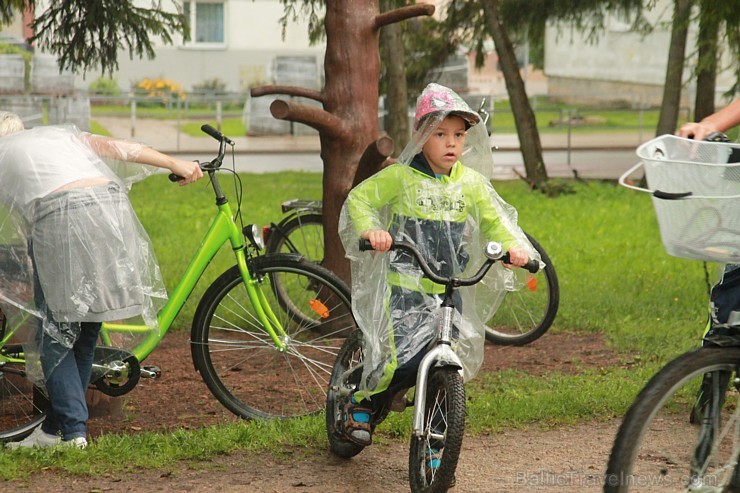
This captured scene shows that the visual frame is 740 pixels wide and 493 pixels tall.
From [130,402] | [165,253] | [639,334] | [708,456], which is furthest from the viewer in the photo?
[165,253]

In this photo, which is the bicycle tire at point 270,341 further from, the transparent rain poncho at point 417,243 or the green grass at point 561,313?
the transparent rain poncho at point 417,243

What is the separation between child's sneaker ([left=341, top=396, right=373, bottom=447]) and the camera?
15.0 feet

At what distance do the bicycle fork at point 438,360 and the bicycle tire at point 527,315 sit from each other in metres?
2.79

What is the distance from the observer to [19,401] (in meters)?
5.45

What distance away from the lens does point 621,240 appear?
438 inches

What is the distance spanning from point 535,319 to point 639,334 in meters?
0.67

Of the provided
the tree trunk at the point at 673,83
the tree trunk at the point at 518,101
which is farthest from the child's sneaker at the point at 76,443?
the tree trunk at the point at 673,83

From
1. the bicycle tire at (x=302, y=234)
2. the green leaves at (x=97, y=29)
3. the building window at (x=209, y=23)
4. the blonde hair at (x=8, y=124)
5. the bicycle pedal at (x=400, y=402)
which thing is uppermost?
the building window at (x=209, y=23)

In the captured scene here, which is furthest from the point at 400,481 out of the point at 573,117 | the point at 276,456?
the point at 573,117

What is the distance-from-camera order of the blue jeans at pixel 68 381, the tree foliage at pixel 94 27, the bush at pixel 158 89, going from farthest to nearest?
the bush at pixel 158 89 → the tree foliage at pixel 94 27 → the blue jeans at pixel 68 381

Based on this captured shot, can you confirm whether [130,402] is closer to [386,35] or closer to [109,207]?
[109,207]

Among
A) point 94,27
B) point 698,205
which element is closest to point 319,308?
point 698,205

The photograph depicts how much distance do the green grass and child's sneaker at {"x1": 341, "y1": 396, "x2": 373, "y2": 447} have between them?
0.38 meters

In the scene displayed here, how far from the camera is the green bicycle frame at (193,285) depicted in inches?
210
